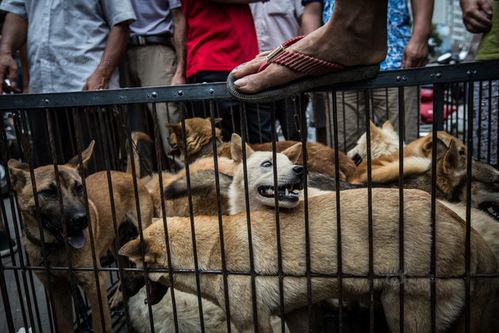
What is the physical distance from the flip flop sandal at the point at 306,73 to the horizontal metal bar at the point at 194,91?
0.19 ft

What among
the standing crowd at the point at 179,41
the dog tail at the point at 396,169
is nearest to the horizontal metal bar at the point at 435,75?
the dog tail at the point at 396,169

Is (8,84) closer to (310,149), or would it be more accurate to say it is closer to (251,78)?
(310,149)

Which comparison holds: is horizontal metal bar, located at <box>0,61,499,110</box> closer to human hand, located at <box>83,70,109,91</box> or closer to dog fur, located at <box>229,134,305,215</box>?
Result: dog fur, located at <box>229,134,305,215</box>

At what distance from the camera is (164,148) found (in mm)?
4949

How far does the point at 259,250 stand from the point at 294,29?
3094mm

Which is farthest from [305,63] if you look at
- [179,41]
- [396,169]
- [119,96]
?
[179,41]

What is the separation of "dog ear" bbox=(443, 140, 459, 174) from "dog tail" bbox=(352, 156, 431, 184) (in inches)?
5.0

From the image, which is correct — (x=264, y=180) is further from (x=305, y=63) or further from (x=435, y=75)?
(x=435, y=75)

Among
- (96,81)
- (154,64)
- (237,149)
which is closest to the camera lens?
(237,149)

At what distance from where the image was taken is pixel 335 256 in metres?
2.07

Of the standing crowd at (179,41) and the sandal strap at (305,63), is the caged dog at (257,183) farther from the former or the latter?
the sandal strap at (305,63)

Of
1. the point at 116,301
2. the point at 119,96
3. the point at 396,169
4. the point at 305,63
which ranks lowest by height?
the point at 116,301

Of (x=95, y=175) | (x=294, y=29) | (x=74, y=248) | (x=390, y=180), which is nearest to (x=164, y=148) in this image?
(x=95, y=175)

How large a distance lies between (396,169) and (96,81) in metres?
2.42
